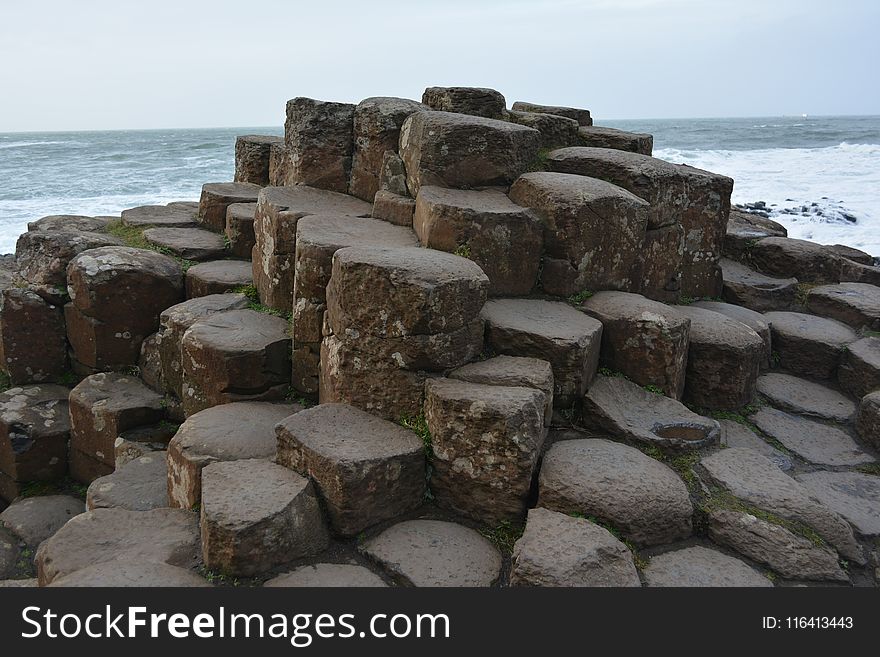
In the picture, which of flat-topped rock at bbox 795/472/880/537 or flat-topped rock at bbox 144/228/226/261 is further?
flat-topped rock at bbox 144/228/226/261

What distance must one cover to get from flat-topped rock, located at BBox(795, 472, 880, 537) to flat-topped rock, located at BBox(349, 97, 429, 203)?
351 centimetres

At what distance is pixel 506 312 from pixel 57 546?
2.45m

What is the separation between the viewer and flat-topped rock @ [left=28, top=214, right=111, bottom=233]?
6520 millimetres

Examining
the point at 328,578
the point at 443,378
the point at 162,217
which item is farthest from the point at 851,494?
the point at 162,217

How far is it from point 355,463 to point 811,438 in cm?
286

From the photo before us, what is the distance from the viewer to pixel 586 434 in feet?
11.8

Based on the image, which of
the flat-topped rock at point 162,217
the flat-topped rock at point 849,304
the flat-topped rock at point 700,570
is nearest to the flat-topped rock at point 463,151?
the flat-topped rock at point 700,570

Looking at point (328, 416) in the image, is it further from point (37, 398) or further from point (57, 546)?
point (37, 398)

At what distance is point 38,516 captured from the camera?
15.9 ft

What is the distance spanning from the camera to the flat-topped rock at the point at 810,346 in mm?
4715

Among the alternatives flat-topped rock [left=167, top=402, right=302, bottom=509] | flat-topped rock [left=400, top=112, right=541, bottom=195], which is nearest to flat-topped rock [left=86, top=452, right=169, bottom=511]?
flat-topped rock [left=167, top=402, right=302, bottom=509]

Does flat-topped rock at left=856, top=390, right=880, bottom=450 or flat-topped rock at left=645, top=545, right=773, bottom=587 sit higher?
flat-topped rock at left=856, top=390, right=880, bottom=450

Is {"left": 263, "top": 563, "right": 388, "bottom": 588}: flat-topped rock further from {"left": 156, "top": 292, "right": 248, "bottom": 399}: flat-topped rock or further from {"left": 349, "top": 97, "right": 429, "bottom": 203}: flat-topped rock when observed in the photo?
{"left": 349, "top": 97, "right": 429, "bottom": 203}: flat-topped rock

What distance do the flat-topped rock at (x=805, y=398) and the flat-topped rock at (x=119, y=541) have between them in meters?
3.65
